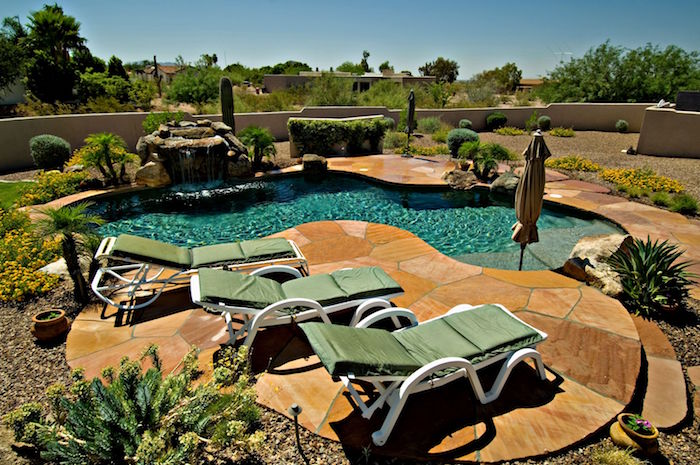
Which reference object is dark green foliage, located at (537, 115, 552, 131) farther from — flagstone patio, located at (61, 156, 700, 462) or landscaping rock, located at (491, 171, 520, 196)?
flagstone patio, located at (61, 156, 700, 462)

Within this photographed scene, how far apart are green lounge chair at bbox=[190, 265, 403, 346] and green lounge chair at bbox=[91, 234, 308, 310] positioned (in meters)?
0.81

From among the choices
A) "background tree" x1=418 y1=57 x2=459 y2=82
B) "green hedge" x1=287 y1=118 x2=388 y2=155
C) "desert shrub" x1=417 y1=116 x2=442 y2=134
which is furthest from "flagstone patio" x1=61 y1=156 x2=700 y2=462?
"background tree" x1=418 y1=57 x2=459 y2=82

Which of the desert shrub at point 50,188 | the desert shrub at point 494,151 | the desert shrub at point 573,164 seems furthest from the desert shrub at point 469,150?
the desert shrub at point 50,188

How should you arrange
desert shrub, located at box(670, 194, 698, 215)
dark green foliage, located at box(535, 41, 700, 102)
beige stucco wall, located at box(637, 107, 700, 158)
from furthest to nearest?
dark green foliage, located at box(535, 41, 700, 102), beige stucco wall, located at box(637, 107, 700, 158), desert shrub, located at box(670, 194, 698, 215)

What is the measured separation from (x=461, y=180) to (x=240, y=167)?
6.62 meters

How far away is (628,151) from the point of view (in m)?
15.7

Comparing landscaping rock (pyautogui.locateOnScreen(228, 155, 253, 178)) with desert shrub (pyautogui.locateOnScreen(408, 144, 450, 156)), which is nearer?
landscaping rock (pyautogui.locateOnScreen(228, 155, 253, 178))

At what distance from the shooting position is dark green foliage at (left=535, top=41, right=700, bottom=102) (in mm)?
23422

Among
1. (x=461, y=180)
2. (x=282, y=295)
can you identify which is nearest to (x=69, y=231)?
(x=282, y=295)

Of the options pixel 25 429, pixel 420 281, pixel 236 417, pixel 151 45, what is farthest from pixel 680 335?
pixel 151 45

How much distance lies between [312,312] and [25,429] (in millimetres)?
2427

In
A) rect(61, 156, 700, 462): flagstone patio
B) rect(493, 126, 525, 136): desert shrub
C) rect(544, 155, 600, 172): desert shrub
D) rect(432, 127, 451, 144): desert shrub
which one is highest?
rect(493, 126, 525, 136): desert shrub

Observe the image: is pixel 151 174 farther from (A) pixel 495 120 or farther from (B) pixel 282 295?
(A) pixel 495 120

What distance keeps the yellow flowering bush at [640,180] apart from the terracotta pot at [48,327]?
12.6 metres
